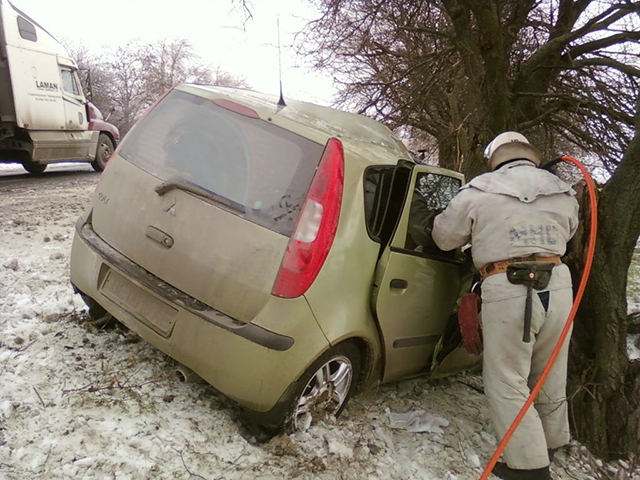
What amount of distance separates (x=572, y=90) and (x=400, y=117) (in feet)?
8.51

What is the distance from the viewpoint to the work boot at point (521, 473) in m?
2.78

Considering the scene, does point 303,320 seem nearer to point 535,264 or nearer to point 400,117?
point 535,264

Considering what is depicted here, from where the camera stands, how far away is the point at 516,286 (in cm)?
282

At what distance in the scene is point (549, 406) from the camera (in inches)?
119

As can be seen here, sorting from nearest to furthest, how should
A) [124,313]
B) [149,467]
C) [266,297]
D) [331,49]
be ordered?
[149,467]
[266,297]
[124,313]
[331,49]

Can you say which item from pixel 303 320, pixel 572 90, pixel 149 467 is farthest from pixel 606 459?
pixel 572 90

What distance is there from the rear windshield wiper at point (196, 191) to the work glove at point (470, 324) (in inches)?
56.8

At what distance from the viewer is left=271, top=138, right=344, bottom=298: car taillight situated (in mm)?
2395

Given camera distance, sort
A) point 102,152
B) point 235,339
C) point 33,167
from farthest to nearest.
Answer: point 102,152, point 33,167, point 235,339

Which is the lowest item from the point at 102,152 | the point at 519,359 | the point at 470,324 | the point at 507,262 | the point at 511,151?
the point at 519,359

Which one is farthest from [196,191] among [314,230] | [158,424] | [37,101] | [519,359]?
[37,101]

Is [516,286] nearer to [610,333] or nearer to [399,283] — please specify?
[399,283]

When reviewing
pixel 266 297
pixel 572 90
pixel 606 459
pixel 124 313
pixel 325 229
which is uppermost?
pixel 572 90

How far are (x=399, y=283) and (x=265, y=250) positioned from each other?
0.85 meters
